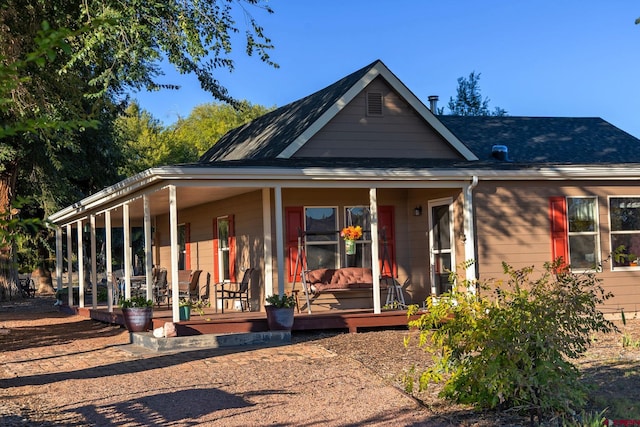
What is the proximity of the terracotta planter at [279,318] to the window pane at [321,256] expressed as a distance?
2349 mm

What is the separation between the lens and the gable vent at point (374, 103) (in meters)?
16.2

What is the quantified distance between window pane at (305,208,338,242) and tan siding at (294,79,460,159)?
4.26 feet

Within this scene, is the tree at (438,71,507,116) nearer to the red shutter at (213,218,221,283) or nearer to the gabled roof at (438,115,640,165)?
the gabled roof at (438,115,640,165)

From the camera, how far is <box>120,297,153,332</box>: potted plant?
13.1m

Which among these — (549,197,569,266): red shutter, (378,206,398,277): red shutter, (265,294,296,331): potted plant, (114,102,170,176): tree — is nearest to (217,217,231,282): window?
(378,206,398,277): red shutter

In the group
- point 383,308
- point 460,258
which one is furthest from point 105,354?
point 460,258

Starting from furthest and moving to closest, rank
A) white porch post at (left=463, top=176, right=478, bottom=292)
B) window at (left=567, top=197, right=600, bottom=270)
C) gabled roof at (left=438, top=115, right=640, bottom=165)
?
gabled roof at (left=438, top=115, right=640, bottom=165), window at (left=567, top=197, right=600, bottom=270), white porch post at (left=463, top=176, right=478, bottom=292)

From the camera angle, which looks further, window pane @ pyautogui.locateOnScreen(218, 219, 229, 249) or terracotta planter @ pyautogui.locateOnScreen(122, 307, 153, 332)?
window pane @ pyautogui.locateOnScreen(218, 219, 229, 249)

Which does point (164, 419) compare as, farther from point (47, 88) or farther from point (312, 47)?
point (312, 47)

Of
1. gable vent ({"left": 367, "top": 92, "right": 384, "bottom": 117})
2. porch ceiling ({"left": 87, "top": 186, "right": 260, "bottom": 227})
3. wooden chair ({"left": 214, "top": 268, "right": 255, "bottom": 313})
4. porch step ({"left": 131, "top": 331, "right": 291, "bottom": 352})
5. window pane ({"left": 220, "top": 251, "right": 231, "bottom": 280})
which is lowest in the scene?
porch step ({"left": 131, "top": 331, "right": 291, "bottom": 352})

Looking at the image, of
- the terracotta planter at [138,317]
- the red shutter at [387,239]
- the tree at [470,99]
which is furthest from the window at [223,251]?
the tree at [470,99]

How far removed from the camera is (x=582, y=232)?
1466 cm

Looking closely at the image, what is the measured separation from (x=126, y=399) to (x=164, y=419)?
1.11 m

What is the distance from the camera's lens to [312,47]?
119 ft
